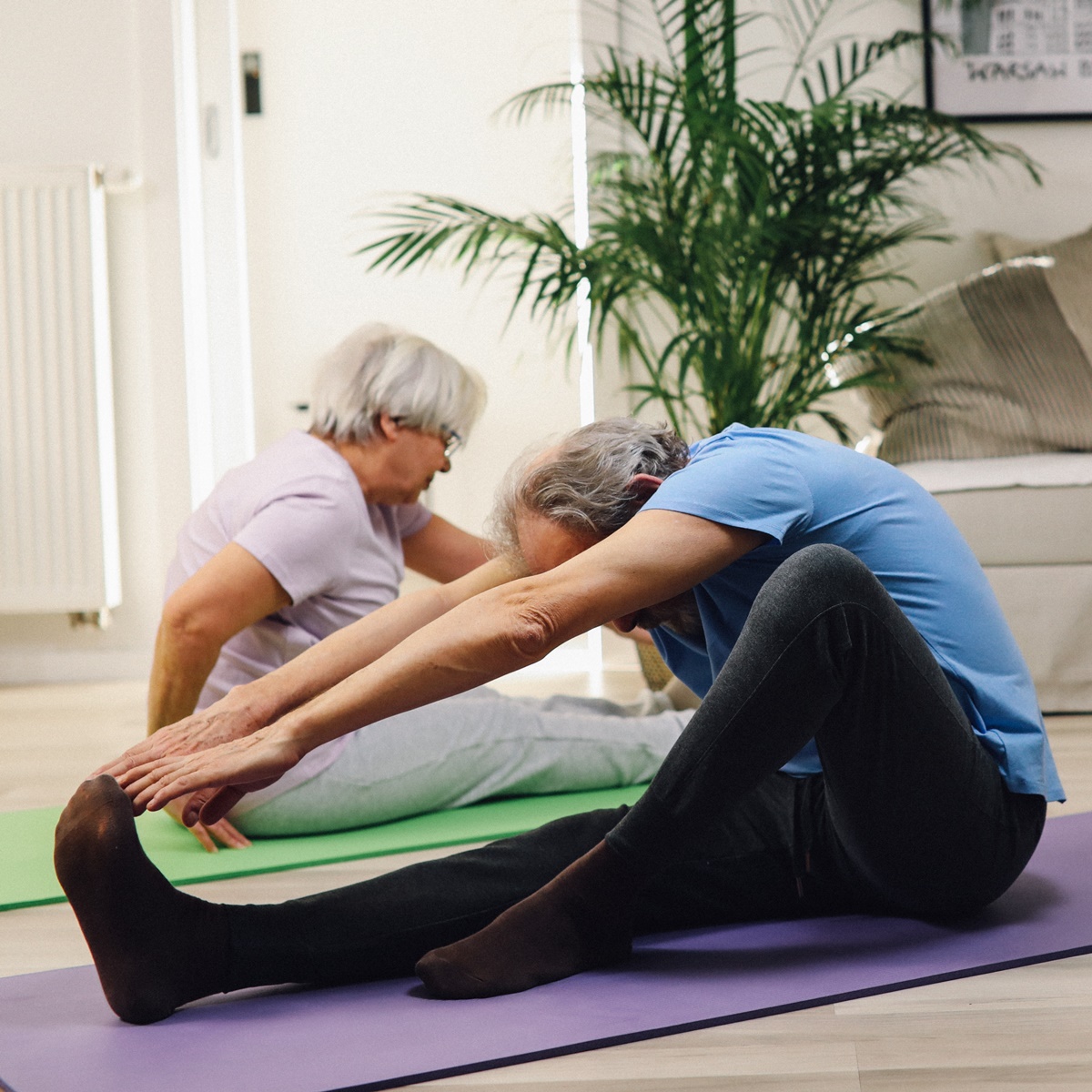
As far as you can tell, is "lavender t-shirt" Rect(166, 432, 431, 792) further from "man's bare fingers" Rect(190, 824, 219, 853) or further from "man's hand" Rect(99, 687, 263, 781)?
"man's hand" Rect(99, 687, 263, 781)

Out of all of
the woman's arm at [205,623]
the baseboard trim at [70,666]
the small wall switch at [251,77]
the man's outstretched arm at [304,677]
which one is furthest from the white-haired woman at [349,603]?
the small wall switch at [251,77]

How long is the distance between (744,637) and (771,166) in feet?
6.55

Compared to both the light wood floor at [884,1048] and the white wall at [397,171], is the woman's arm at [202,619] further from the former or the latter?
the white wall at [397,171]

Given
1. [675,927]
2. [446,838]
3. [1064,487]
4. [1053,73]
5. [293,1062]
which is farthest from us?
[1053,73]

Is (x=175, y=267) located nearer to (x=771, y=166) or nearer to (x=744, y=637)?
(x=771, y=166)

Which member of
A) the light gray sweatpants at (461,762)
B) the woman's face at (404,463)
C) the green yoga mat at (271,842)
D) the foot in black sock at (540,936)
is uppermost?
the woman's face at (404,463)

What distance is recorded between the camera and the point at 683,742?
1.17 m

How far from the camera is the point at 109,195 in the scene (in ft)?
12.6

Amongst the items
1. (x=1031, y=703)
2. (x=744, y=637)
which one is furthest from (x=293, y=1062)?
(x=1031, y=703)

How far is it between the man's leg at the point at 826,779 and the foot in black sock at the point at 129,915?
20 cm

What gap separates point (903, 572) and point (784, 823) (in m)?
0.29

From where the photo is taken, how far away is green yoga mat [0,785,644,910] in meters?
1.79

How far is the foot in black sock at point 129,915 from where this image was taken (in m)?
1.13

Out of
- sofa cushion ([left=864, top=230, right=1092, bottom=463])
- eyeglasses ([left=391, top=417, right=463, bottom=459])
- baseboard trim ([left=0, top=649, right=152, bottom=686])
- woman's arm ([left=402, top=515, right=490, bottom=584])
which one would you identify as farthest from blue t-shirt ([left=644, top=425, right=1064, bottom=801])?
baseboard trim ([left=0, top=649, right=152, bottom=686])
